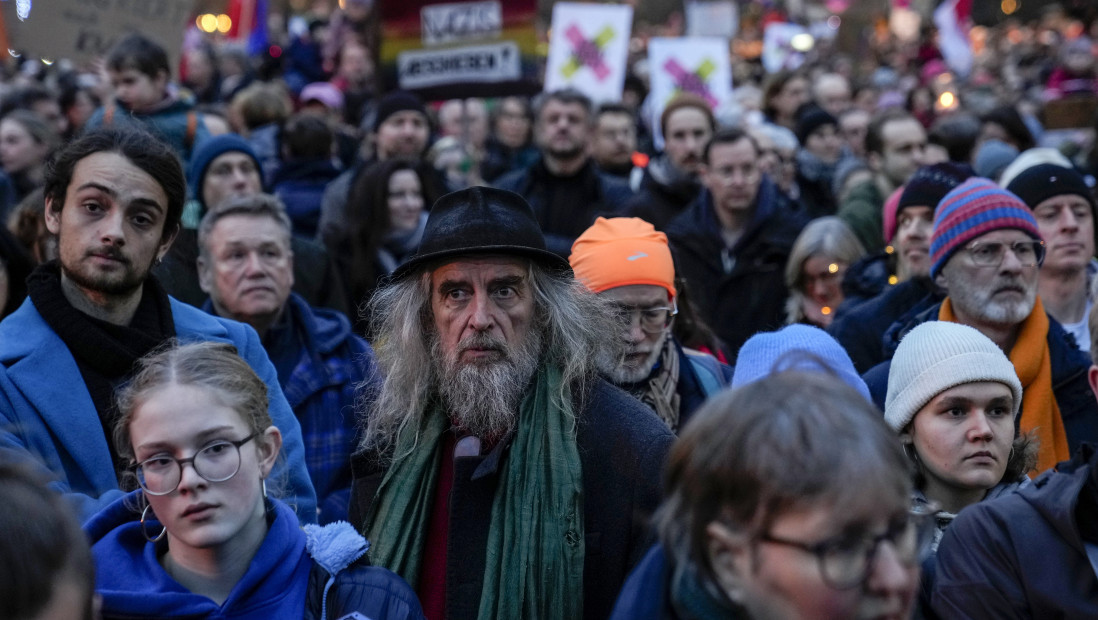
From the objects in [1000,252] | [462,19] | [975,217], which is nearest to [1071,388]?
[1000,252]

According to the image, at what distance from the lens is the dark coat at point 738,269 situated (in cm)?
616

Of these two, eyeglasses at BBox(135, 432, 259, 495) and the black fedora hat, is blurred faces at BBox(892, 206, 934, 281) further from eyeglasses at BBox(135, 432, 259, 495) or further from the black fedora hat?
eyeglasses at BBox(135, 432, 259, 495)

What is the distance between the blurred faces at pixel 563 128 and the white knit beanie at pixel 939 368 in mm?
4261

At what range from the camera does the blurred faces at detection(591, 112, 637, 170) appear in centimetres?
890

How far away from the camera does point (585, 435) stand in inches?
118

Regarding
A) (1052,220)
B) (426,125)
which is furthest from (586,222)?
(1052,220)

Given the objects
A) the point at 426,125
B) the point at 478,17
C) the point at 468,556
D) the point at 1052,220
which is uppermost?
the point at 478,17

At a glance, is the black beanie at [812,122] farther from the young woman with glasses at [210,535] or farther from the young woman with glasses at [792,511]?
the young woman with glasses at [792,511]

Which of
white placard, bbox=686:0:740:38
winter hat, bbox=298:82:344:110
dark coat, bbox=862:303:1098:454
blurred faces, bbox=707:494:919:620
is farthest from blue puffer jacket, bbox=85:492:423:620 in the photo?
white placard, bbox=686:0:740:38

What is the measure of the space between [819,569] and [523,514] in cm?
128

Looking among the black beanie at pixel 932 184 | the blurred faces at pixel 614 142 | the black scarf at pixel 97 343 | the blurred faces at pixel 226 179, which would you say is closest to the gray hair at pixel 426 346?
the black scarf at pixel 97 343

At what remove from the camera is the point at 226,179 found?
5.95 meters

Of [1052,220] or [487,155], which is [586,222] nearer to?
[1052,220]

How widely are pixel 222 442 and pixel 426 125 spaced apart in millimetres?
5432
